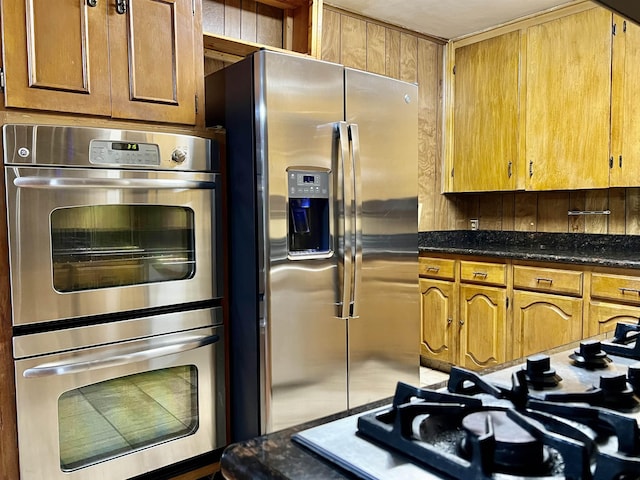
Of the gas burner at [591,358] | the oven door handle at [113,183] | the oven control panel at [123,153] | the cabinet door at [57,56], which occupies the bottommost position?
the gas burner at [591,358]

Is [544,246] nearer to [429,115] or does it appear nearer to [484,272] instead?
[484,272]

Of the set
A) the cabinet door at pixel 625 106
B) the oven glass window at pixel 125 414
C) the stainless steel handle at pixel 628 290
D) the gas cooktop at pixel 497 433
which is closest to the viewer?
the gas cooktop at pixel 497 433

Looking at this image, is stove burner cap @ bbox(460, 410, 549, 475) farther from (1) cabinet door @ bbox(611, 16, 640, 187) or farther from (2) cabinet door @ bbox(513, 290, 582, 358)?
(1) cabinet door @ bbox(611, 16, 640, 187)

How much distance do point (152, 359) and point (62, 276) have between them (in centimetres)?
44

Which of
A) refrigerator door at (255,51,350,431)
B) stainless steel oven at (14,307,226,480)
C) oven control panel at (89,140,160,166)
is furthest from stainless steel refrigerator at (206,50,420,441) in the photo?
oven control panel at (89,140,160,166)

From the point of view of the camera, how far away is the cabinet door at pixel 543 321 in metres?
2.79

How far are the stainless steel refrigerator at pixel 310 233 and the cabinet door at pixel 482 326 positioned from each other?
1014mm

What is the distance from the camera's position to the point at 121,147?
1.80 m

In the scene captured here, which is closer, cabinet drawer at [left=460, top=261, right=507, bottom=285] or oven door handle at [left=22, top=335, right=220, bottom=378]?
oven door handle at [left=22, top=335, right=220, bottom=378]

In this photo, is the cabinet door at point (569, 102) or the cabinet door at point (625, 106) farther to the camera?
the cabinet door at point (569, 102)

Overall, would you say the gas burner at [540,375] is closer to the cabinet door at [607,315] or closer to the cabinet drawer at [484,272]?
the cabinet door at [607,315]

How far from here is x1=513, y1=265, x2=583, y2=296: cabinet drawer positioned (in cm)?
277

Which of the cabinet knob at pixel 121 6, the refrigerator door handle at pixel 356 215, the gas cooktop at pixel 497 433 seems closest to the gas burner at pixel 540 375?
the gas cooktop at pixel 497 433

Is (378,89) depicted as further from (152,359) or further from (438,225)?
(438,225)
